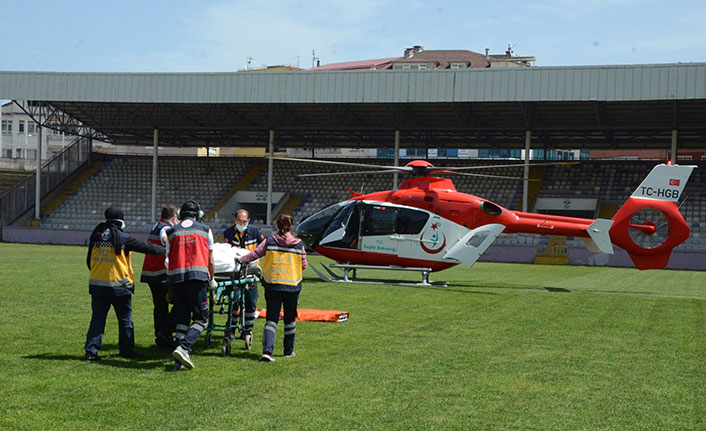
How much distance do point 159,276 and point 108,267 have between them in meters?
1.01

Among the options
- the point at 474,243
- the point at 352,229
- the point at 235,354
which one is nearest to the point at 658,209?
the point at 474,243

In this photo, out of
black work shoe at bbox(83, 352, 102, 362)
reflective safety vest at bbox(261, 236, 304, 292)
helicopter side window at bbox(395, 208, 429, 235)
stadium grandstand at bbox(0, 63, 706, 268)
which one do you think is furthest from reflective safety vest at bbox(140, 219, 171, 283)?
stadium grandstand at bbox(0, 63, 706, 268)

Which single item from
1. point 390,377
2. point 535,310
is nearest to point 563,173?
point 535,310

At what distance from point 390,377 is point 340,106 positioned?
108 feet

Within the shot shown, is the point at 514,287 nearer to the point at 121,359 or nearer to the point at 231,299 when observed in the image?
the point at 231,299

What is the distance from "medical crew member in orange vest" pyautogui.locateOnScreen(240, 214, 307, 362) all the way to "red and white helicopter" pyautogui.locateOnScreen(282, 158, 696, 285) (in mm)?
10612

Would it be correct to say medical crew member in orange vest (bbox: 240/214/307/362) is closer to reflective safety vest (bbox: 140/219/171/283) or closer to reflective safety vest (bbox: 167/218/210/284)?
reflective safety vest (bbox: 167/218/210/284)

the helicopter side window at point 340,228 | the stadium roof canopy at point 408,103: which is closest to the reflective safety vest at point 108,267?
the helicopter side window at point 340,228

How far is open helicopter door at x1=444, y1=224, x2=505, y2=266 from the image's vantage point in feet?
64.1

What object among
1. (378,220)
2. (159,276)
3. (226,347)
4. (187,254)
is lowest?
(226,347)

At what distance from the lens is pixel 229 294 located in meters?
9.48

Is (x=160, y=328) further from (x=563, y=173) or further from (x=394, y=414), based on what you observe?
(x=563, y=173)

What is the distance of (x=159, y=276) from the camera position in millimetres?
9570

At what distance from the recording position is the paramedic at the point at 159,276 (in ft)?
31.2
